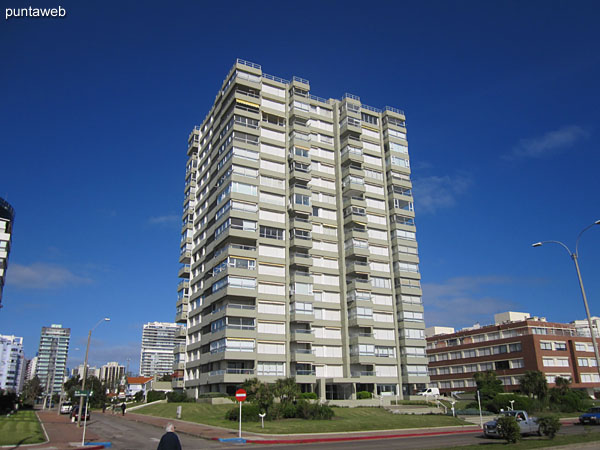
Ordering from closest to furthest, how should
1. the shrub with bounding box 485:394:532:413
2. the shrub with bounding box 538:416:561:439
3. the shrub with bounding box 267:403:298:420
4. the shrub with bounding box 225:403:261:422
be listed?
the shrub with bounding box 538:416:561:439 < the shrub with bounding box 225:403:261:422 < the shrub with bounding box 267:403:298:420 < the shrub with bounding box 485:394:532:413

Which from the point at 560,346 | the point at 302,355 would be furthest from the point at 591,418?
the point at 560,346

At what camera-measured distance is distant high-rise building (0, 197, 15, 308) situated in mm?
109625

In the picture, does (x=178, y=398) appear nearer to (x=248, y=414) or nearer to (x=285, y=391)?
(x=248, y=414)

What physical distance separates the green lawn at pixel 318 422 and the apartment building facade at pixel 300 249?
864cm

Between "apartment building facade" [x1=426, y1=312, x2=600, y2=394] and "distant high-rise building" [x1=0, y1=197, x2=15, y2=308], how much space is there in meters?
102

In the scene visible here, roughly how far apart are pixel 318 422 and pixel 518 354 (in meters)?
68.9

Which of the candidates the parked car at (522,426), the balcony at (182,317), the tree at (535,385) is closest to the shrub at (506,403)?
the tree at (535,385)

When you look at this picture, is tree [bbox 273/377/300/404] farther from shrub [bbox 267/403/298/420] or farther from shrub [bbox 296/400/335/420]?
shrub [bbox 296/400/335/420]

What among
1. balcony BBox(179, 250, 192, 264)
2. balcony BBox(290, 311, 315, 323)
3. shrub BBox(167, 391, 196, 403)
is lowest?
shrub BBox(167, 391, 196, 403)

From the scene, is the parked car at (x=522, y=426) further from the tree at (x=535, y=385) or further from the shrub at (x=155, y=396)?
the shrub at (x=155, y=396)

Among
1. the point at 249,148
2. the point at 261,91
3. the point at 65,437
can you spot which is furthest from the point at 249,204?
the point at 65,437

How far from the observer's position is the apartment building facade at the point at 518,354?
93000 mm

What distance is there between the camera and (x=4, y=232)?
11288 centimetres

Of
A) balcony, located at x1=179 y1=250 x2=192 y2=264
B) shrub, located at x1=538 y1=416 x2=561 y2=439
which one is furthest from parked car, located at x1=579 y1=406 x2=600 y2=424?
balcony, located at x1=179 y1=250 x2=192 y2=264
